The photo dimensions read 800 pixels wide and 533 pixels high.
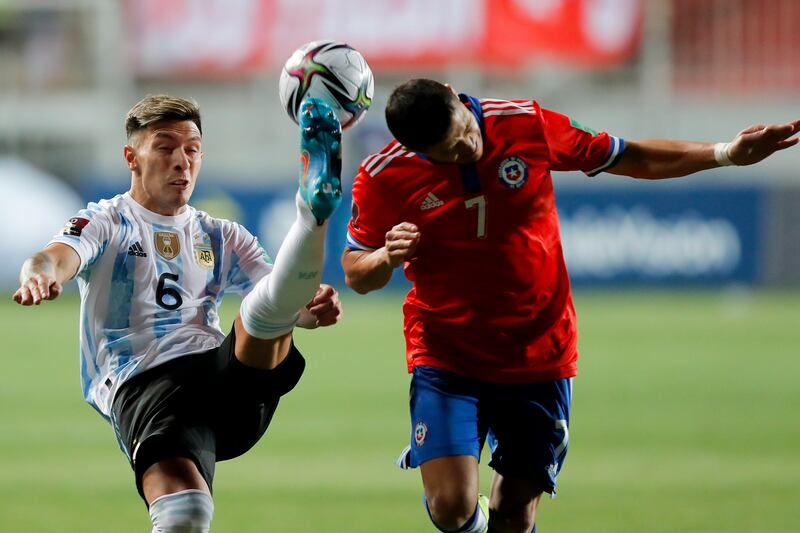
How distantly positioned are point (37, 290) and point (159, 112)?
1082mm

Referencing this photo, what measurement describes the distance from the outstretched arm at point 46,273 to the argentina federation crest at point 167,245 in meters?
0.44

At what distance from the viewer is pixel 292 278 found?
445cm

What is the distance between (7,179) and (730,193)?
12.1m

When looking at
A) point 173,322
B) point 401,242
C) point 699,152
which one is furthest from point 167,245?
point 699,152

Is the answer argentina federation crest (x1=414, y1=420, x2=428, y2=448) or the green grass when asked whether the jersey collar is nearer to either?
argentina federation crest (x1=414, y1=420, x2=428, y2=448)

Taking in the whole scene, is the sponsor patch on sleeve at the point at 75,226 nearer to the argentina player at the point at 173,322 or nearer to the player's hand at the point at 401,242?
the argentina player at the point at 173,322

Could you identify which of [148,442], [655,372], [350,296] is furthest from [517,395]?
[350,296]

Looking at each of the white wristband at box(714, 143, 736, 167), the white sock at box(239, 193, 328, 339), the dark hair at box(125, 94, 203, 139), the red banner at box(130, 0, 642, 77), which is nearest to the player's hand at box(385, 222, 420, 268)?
the white sock at box(239, 193, 328, 339)

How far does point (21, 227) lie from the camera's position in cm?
2247

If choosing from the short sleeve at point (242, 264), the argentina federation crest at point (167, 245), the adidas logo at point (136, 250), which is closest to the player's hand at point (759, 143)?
the short sleeve at point (242, 264)

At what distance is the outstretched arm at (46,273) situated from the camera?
4.16 m

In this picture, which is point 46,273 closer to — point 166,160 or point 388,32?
point 166,160

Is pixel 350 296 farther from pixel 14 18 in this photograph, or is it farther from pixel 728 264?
pixel 14 18

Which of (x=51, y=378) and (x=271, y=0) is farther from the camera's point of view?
(x=271, y=0)
